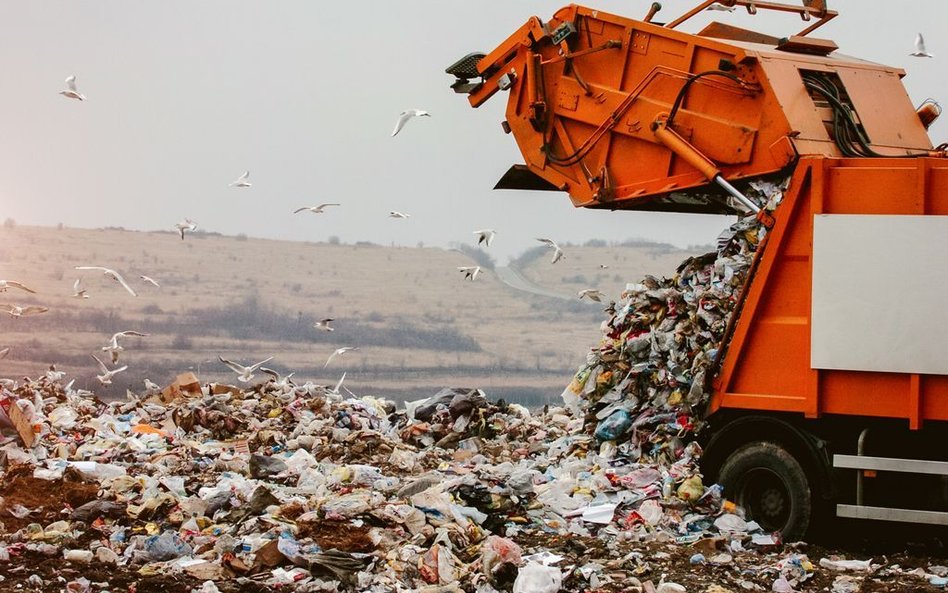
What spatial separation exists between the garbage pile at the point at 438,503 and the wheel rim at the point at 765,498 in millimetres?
151

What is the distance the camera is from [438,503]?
7.62 meters

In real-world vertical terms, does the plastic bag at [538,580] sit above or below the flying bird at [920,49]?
below

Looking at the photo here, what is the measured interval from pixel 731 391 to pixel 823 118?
6.66 feet

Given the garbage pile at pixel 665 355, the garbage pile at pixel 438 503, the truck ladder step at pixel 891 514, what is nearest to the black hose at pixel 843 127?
the garbage pile at pixel 665 355

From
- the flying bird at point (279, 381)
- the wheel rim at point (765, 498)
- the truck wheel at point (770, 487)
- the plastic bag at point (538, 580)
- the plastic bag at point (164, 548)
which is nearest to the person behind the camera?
the plastic bag at point (538, 580)

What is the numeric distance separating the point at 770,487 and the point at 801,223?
178 centimetres

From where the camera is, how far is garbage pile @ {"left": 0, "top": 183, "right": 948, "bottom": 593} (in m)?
6.83

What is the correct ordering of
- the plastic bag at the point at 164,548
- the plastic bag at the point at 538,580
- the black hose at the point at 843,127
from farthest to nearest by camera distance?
the black hose at the point at 843,127 → the plastic bag at the point at 164,548 → the plastic bag at the point at 538,580

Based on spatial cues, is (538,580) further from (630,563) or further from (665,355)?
(665,355)

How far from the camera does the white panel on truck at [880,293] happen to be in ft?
24.0

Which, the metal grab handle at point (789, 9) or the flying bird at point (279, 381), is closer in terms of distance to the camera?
the metal grab handle at point (789, 9)

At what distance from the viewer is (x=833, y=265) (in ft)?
24.9

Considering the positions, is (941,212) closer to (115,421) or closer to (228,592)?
(228,592)

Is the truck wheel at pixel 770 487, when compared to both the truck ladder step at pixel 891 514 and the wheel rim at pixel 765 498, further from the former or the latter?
the truck ladder step at pixel 891 514
